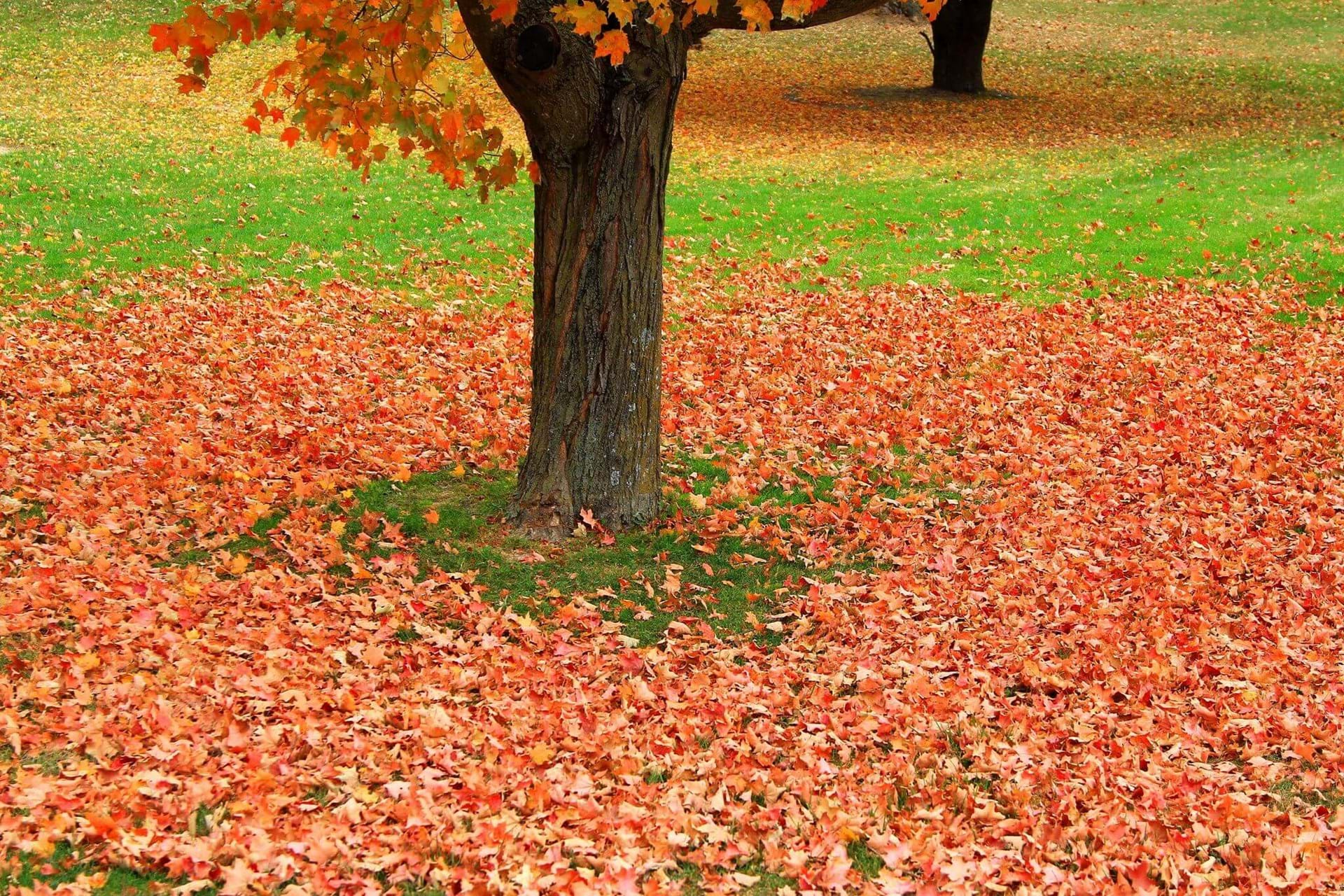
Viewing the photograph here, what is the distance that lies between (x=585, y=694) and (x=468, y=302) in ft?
21.7

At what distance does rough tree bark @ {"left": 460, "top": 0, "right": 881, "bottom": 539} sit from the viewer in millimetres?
5617

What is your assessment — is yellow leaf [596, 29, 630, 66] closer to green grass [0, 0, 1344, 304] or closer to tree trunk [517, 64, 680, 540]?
tree trunk [517, 64, 680, 540]

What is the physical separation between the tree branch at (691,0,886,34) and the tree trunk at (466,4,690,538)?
0.62 ft

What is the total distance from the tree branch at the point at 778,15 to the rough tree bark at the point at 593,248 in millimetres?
15

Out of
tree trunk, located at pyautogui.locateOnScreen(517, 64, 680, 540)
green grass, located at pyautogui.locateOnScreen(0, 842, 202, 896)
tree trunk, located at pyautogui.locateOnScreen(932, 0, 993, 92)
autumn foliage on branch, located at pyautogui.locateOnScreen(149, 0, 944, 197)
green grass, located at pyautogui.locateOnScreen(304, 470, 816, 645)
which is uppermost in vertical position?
tree trunk, located at pyautogui.locateOnScreen(932, 0, 993, 92)

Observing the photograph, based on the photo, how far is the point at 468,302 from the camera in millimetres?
11086

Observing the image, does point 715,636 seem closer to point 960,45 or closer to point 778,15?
point 778,15

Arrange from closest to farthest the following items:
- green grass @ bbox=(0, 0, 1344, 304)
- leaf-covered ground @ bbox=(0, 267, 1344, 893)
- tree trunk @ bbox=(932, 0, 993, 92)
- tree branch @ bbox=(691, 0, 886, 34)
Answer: leaf-covered ground @ bbox=(0, 267, 1344, 893), tree branch @ bbox=(691, 0, 886, 34), green grass @ bbox=(0, 0, 1344, 304), tree trunk @ bbox=(932, 0, 993, 92)

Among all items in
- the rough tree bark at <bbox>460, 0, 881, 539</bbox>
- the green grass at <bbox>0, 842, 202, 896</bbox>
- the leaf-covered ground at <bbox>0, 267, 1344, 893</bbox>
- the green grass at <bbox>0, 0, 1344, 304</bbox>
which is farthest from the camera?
the green grass at <bbox>0, 0, 1344, 304</bbox>

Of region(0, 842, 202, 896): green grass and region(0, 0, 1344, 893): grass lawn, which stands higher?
region(0, 0, 1344, 893): grass lawn

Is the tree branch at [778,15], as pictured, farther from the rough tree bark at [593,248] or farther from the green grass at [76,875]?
the green grass at [76,875]

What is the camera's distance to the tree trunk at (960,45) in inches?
874

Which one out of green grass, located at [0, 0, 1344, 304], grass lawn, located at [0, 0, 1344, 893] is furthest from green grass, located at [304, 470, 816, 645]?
green grass, located at [0, 0, 1344, 304]

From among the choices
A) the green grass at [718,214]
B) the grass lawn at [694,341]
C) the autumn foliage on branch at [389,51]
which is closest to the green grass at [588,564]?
the grass lawn at [694,341]
